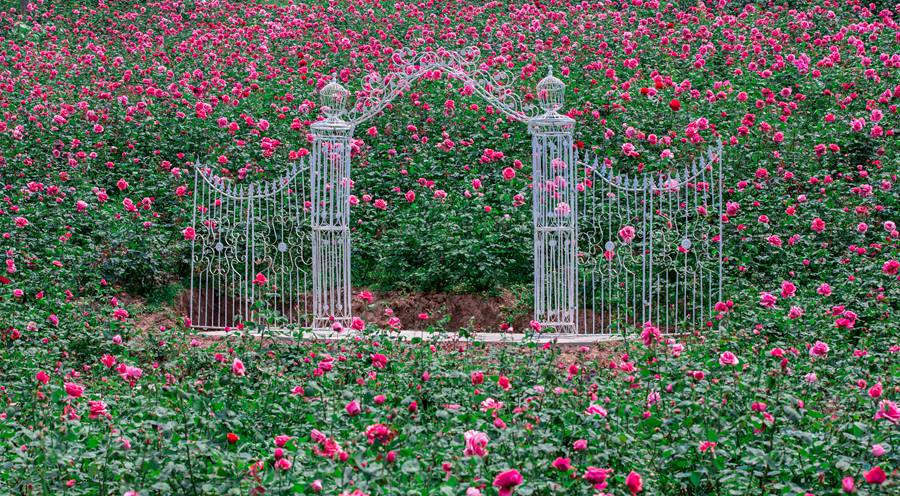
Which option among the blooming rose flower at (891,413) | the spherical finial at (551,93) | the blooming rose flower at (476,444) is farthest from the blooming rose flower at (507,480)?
the spherical finial at (551,93)

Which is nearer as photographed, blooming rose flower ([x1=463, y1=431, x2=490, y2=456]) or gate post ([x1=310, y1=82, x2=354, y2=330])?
blooming rose flower ([x1=463, y1=431, x2=490, y2=456])

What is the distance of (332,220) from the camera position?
8.05 m

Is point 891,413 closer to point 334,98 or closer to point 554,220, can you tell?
point 554,220

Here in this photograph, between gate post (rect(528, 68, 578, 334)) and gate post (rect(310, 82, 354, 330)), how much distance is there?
1471 mm

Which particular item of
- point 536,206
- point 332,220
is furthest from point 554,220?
point 332,220

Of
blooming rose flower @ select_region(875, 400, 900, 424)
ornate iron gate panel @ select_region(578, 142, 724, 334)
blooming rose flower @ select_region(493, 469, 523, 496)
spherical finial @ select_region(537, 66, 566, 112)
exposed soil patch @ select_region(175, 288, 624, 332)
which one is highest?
spherical finial @ select_region(537, 66, 566, 112)

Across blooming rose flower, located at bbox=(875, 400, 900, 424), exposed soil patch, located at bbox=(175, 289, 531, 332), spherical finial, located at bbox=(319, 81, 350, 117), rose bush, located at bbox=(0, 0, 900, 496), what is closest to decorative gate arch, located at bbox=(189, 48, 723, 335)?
spherical finial, located at bbox=(319, 81, 350, 117)

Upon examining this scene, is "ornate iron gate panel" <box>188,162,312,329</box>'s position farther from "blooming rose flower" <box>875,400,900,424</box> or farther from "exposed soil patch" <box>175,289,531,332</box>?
"blooming rose flower" <box>875,400,900,424</box>

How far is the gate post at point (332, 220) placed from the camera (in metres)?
8.01

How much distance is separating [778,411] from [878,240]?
4.49 m

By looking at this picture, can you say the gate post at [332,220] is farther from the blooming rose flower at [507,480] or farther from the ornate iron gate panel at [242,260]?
the blooming rose flower at [507,480]

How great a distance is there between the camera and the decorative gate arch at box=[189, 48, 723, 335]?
306 inches

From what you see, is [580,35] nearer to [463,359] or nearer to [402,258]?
[402,258]

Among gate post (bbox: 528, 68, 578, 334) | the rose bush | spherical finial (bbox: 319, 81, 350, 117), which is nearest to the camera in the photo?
the rose bush
